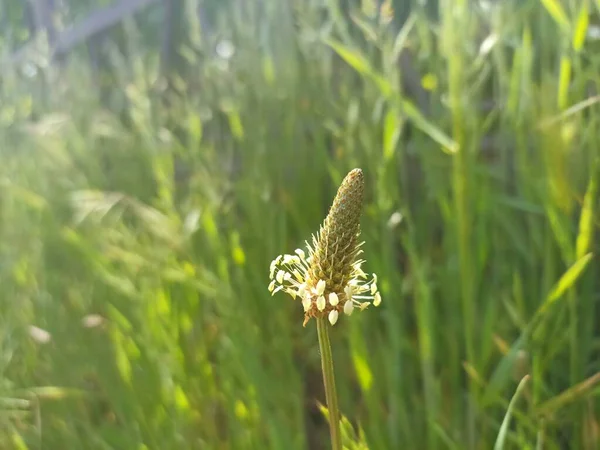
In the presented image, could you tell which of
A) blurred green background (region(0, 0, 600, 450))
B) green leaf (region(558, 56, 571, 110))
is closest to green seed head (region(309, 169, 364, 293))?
blurred green background (region(0, 0, 600, 450))

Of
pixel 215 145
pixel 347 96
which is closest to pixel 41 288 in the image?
pixel 215 145

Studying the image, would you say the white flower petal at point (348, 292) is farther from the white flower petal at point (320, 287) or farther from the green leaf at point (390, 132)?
the green leaf at point (390, 132)

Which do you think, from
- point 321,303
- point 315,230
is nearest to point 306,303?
point 321,303

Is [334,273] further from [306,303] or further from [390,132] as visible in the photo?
[390,132]

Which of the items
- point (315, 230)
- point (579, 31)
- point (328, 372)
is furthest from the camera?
point (315, 230)

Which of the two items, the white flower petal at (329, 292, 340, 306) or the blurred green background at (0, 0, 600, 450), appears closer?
the white flower petal at (329, 292, 340, 306)

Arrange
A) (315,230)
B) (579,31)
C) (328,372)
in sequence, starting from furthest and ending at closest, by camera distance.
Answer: (315,230) → (579,31) → (328,372)

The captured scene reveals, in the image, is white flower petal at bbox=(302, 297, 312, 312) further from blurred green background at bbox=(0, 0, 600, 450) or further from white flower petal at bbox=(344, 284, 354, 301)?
blurred green background at bbox=(0, 0, 600, 450)

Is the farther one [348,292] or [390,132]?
[390,132]
